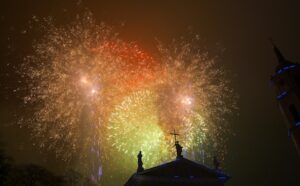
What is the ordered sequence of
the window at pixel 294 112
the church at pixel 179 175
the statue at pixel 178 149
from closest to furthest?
the church at pixel 179 175
the statue at pixel 178 149
the window at pixel 294 112

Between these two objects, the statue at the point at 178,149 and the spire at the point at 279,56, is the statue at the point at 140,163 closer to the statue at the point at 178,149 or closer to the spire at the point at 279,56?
the statue at the point at 178,149

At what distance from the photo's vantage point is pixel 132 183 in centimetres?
2717

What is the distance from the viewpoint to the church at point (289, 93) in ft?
115

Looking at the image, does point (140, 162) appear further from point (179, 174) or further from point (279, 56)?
point (279, 56)

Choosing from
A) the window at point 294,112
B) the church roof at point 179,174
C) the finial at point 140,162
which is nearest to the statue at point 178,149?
the church roof at point 179,174

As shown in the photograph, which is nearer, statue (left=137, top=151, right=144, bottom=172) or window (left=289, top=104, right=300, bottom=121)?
statue (left=137, top=151, right=144, bottom=172)

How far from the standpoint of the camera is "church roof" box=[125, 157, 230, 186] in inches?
1026

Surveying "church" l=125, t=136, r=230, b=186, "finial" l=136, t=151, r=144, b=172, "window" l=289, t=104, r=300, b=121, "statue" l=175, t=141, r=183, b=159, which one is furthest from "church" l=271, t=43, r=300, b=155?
"finial" l=136, t=151, r=144, b=172

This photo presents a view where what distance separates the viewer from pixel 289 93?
117 feet

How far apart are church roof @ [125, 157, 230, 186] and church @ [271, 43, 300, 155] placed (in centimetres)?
1241

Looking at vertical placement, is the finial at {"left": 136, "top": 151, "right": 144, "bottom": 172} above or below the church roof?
above

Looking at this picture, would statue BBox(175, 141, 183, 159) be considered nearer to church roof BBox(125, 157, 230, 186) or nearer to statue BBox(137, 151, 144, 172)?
church roof BBox(125, 157, 230, 186)

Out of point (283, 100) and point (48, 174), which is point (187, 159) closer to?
point (48, 174)

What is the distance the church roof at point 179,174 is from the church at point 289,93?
40.7 feet
